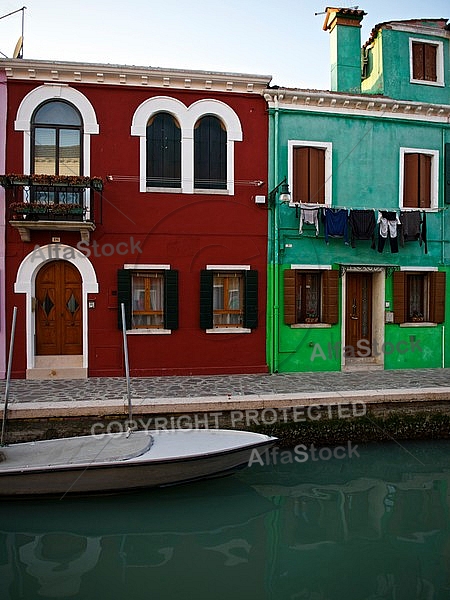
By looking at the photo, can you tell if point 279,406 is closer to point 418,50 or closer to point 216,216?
point 216,216

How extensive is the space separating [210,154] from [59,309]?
4941 mm

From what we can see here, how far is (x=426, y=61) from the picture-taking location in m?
12.4

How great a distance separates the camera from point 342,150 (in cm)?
1178

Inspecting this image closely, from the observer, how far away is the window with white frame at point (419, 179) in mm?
12188


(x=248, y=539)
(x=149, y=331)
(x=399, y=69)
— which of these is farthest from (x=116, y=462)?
(x=399, y=69)

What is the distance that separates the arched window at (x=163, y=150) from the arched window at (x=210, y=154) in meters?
0.44

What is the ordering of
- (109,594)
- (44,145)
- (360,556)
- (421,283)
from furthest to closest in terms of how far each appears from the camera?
(421,283) → (44,145) → (360,556) → (109,594)

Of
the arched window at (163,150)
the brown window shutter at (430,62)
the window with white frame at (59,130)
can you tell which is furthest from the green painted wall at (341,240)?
the window with white frame at (59,130)

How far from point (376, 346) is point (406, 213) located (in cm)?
335

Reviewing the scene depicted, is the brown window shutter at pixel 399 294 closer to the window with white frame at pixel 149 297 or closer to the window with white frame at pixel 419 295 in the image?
the window with white frame at pixel 419 295

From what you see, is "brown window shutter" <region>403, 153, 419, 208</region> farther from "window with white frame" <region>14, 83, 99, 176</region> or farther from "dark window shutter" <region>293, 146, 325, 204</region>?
"window with white frame" <region>14, 83, 99, 176</region>

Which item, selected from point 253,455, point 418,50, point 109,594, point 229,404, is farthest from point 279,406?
point 418,50

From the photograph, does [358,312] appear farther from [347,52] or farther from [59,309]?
[59,309]

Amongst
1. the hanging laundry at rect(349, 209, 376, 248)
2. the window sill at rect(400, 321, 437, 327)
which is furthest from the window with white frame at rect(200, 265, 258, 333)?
the window sill at rect(400, 321, 437, 327)
